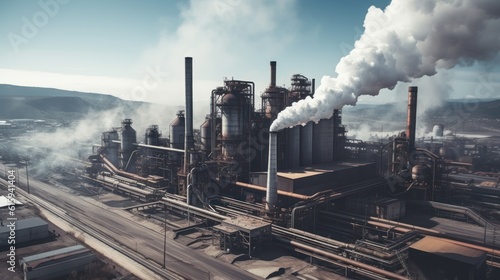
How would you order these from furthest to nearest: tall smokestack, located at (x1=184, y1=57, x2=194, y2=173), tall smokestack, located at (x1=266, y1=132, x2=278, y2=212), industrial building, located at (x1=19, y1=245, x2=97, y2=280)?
tall smokestack, located at (x1=184, y1=57, x2=194, y2=173) < tall smokestack, located at (x1=266, y1=132, x2=278, y2=212) < industrial building, located at (x1=19, y1=245, x2=97, y2=280)

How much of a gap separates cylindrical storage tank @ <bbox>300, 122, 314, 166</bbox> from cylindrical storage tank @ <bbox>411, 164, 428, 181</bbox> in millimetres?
16611

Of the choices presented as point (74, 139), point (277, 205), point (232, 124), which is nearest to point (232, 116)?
point (232, 124)

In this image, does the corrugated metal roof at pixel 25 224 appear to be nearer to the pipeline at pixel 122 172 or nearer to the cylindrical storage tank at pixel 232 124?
the pipeline at pixel 122 172

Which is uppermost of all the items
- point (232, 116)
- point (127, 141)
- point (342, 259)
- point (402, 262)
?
point (232, 116)

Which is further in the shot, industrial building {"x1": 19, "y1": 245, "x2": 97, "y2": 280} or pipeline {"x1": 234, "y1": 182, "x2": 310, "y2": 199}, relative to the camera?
pipeline {"x1": 234, "y1": 182, "x2": 310, "y2": 199}

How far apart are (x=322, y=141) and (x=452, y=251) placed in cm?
3504

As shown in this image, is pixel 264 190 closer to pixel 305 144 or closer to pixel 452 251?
pixel 305 144

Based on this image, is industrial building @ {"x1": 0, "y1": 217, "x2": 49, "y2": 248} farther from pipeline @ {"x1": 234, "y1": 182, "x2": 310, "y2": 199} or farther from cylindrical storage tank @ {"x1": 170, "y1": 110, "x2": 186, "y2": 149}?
cylindrical storage tank @ {"x1": 170, "y1": 110, "x2": 186, "y2": 149}

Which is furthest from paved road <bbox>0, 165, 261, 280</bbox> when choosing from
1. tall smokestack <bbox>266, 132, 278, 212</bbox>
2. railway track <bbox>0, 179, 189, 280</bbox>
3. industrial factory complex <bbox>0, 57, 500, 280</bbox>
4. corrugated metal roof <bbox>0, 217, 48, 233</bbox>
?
tall smokestack <bbox>266, 132, 278, 212</bbox>

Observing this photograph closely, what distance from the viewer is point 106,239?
40.5 m

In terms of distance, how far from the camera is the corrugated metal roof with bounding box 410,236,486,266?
90.9ft

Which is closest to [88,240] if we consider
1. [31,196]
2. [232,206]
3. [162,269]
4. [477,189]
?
[162,269]

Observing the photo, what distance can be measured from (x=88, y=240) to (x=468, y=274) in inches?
1494

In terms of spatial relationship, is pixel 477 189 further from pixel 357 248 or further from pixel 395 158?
pixel 357 248
